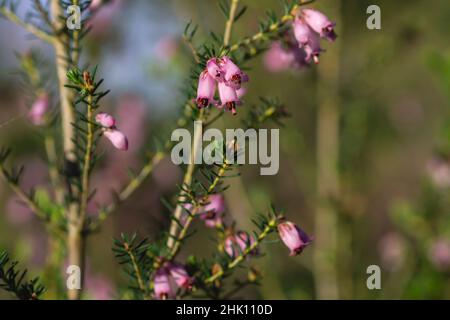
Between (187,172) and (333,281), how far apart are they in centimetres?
202

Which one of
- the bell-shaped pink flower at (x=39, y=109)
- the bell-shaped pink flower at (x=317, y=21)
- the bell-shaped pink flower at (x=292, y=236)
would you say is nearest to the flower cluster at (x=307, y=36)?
the bell-shaped pink flower at (x=317, y=21)

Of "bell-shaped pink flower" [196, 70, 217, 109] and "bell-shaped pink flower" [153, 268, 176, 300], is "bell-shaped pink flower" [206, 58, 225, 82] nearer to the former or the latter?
"bell-shaped pink flower" [196, 70, 217, 109]

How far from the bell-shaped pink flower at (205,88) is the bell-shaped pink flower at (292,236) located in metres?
0.33

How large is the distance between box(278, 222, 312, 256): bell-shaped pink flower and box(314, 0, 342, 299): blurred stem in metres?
1.96

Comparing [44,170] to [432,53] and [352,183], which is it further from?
[432,53]

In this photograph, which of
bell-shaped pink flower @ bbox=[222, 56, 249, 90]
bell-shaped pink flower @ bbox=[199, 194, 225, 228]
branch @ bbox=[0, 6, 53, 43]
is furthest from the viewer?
branch @ bbox=[0, 6, 53, 43]

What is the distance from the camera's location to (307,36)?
4.58 ft

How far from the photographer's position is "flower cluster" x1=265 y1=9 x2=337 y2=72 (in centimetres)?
138

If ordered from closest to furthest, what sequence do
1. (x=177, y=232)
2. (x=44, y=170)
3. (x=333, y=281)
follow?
(x=177, y=232)
(x=333, y=281)
(x=44, y=170)

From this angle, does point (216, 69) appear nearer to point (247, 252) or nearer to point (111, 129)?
point (111, 129)

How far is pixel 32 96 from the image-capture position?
5.90 ft

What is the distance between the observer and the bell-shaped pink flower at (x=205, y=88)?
4.06 ft

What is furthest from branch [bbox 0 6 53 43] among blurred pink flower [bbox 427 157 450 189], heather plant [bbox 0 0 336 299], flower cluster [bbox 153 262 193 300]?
blurred pink flower [bbox 427 157 450 189]
